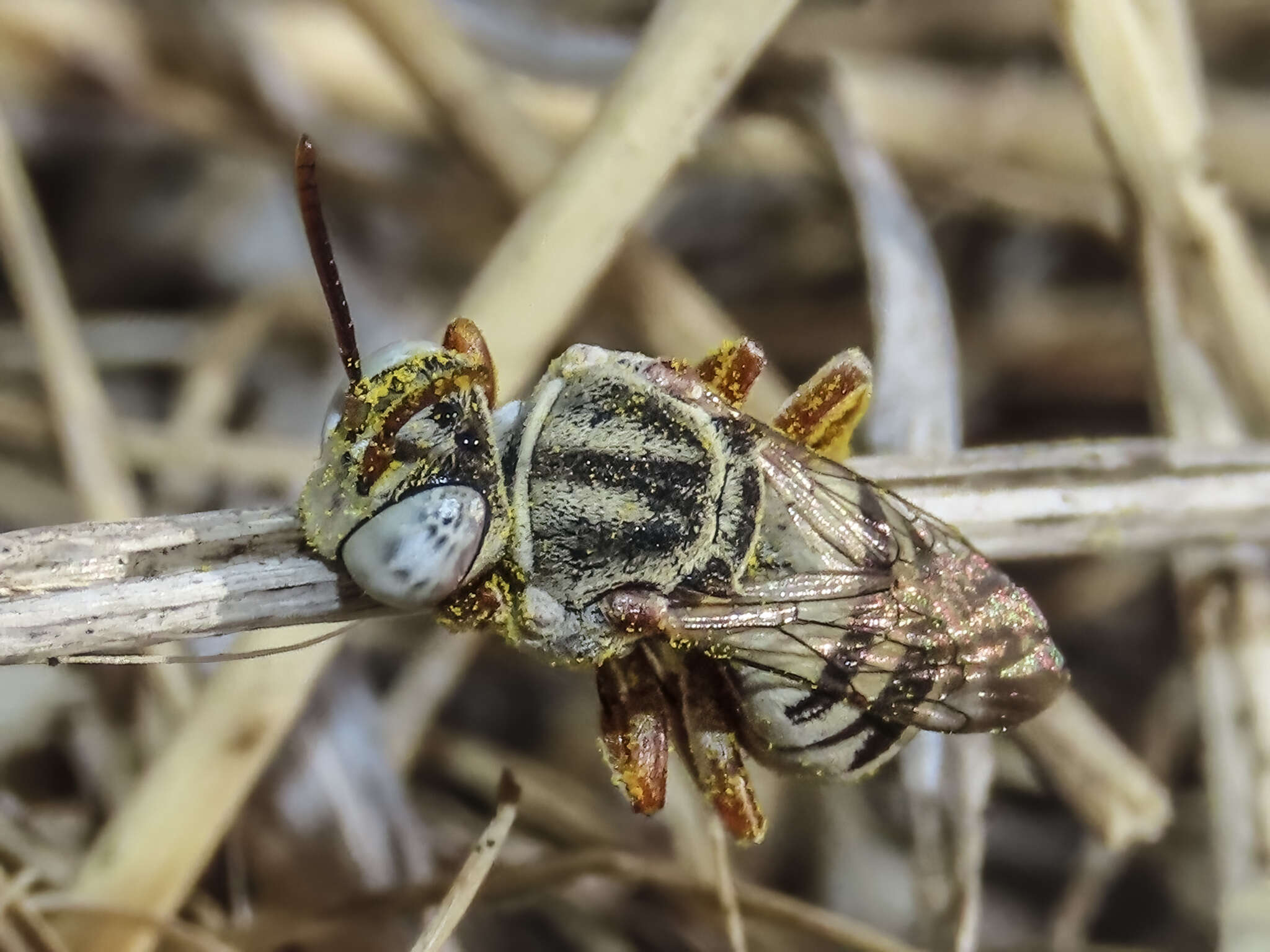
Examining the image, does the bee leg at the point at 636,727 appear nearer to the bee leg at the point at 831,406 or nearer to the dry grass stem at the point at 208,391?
the bee leg at the point at 831,406

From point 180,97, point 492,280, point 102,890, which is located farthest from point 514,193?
point 102,890

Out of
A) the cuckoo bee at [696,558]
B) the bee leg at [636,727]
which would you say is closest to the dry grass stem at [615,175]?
the cuckoo bee at [696,558]

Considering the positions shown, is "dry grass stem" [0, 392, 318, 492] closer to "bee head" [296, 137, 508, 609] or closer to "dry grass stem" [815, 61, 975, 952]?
"bee head" [296, 137, 508, 609]

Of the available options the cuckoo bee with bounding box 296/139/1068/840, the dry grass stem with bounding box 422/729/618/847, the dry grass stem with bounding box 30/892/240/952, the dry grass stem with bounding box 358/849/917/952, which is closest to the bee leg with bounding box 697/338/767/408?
the cuckoo bee with bounding box 296/139/1068/840

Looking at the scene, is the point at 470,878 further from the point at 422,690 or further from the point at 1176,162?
the point at 1176,162

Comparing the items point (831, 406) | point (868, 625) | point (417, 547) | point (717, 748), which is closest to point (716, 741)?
point (717, 748)

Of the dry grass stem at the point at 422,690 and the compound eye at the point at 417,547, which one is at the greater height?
the dry grass stem at the point at 422,690
